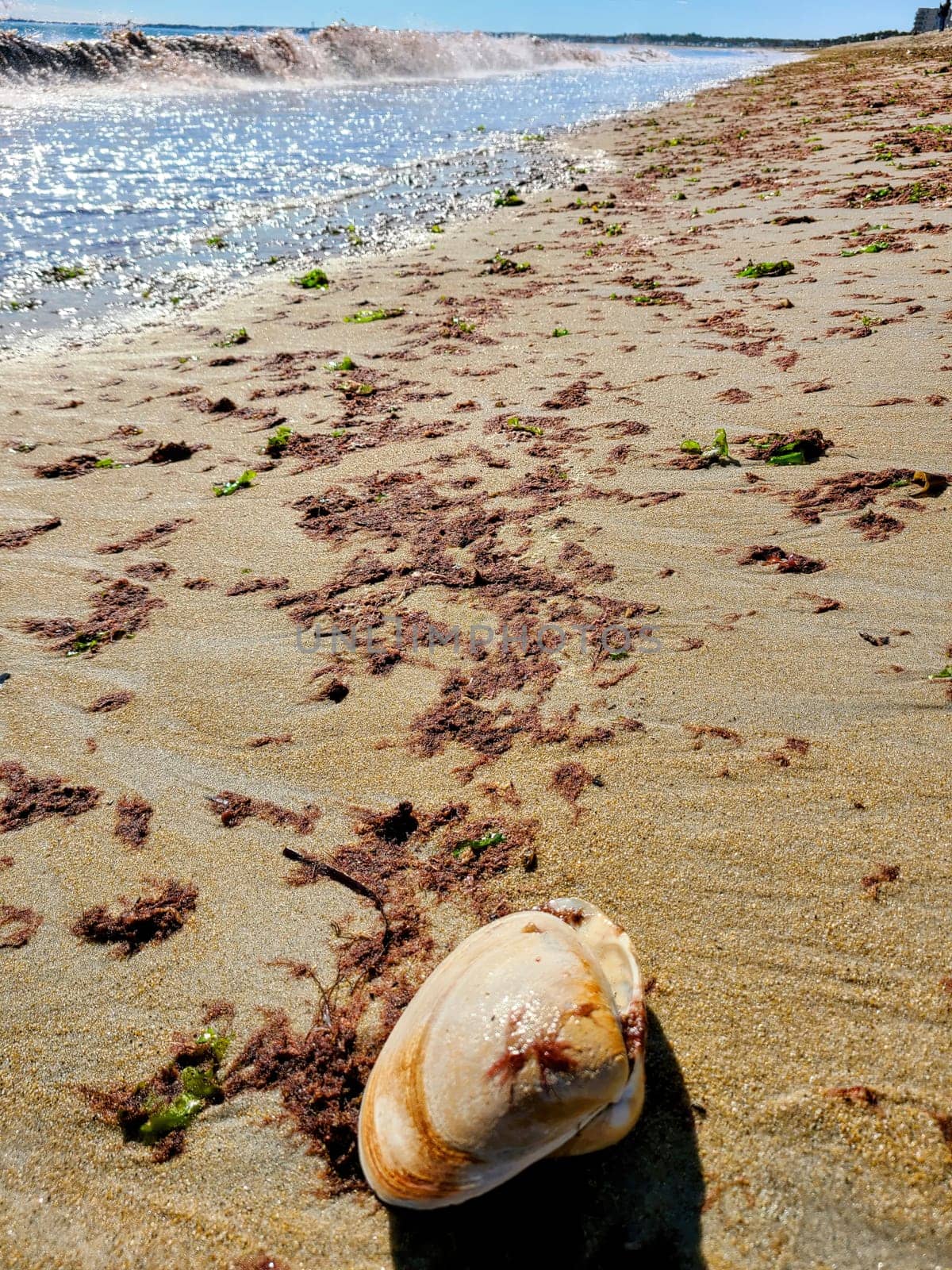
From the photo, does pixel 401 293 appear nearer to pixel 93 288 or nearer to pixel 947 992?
pixel 93 288

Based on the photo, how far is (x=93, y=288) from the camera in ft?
31.1

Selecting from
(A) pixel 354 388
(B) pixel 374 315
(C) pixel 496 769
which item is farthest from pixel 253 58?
(C) pixel 496 769

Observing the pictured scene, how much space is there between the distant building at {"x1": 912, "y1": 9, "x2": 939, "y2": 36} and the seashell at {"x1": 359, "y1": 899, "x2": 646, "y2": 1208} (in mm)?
63946

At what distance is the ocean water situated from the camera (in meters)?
10.2

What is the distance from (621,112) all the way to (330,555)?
2662 centimetres

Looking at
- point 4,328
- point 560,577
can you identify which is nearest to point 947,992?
point 560,577

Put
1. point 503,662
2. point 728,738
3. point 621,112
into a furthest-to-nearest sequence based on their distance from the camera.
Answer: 1. point 621,112
2. point 503,662
3. point 728,738

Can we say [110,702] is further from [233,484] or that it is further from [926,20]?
[926,20]

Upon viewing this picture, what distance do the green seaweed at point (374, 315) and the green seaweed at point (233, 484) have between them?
340 cm

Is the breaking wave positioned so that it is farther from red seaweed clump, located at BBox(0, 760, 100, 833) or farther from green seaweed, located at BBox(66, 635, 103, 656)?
red seaweed clump, located at BBox(0, 760, 100, 833)

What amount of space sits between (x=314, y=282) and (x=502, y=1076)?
29.9ft

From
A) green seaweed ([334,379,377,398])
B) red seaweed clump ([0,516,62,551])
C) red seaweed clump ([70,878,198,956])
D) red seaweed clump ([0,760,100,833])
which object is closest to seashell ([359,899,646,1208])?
red seaweed clump ([70,878,198,956])

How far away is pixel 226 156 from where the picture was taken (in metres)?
17.9

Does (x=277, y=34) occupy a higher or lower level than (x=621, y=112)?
higher
